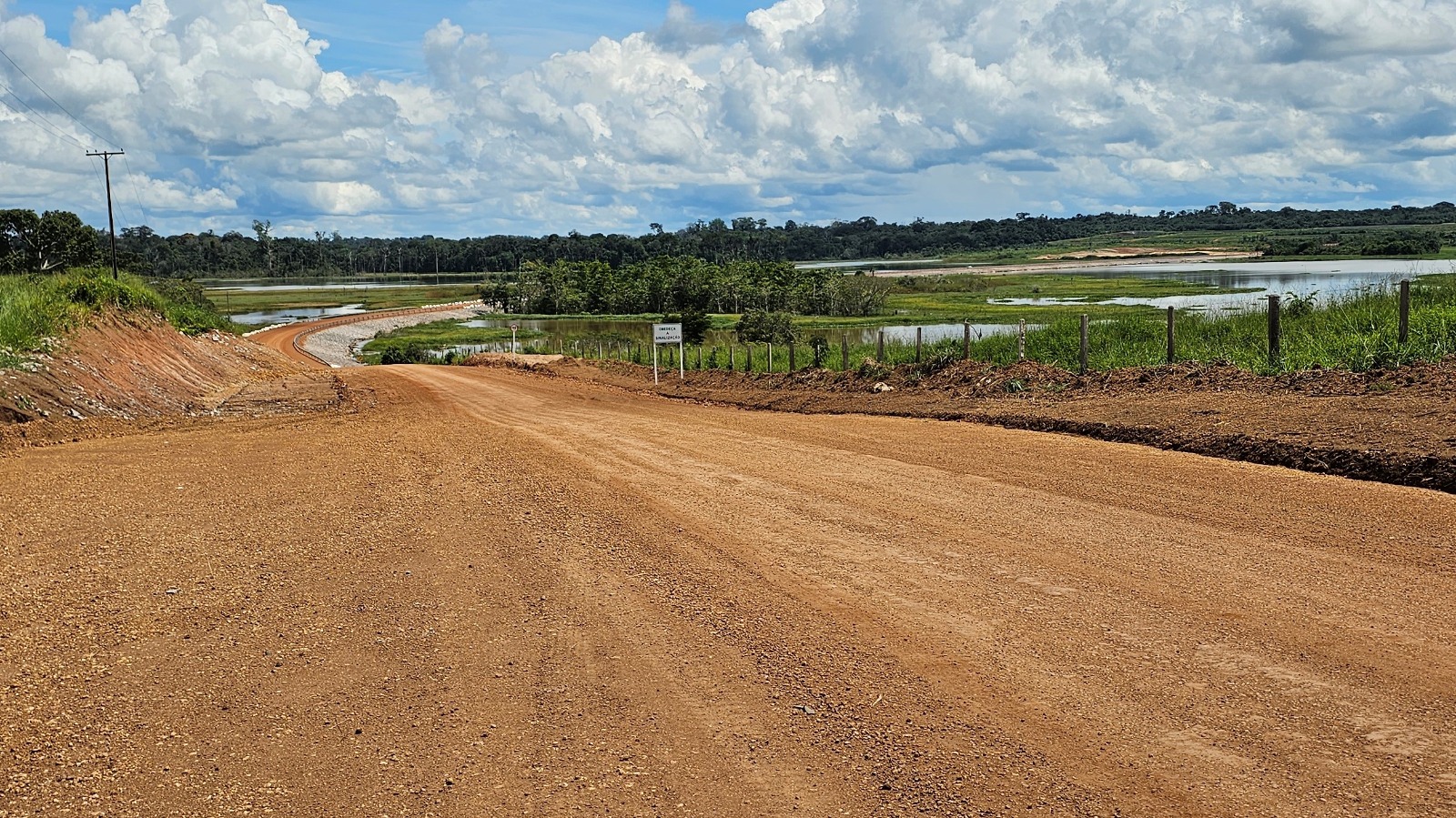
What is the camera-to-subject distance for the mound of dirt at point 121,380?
1889cm

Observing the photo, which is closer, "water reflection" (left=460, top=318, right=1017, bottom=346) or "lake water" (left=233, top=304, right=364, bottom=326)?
"water reflection" (left=460, top=318, right=1017, bottom=346)

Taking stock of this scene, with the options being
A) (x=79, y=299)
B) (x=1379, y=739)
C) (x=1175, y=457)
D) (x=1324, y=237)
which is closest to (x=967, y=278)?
(x=1324, y=237)

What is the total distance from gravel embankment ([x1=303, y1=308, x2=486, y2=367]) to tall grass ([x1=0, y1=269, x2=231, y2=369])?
2771 cm

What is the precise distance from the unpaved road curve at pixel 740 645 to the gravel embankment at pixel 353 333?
51.8 metres

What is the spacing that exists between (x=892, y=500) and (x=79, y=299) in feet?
82.1

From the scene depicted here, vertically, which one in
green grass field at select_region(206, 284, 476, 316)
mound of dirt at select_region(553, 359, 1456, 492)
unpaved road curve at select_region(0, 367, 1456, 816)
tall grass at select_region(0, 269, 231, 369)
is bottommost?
unpaved road curve at select_region(0, 367, 1456, 816)

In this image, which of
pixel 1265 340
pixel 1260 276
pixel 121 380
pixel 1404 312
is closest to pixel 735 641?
pixel 1404 312

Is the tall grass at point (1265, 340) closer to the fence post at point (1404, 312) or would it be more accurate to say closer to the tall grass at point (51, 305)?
the fence post at point (1404, 312)

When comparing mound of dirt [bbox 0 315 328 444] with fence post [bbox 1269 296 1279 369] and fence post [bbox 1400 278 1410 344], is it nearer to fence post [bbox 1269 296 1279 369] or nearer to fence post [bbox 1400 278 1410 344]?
fence post [bbox 1269 296 1279 369]

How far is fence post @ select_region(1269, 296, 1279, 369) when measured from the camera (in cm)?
1880

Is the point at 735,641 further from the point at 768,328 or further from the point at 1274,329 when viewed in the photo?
the point at 768,328

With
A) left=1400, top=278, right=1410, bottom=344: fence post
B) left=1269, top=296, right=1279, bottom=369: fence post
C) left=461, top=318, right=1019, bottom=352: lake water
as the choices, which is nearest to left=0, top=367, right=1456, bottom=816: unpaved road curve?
left=1400, top=278, right=1410, bottom=344: fence post

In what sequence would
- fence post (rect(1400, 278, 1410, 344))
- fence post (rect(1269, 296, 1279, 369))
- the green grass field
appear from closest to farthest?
fence post (rect(1400, 278, 1410, 344)), fence post (rect(1269, 296, 1279, 369)), the green grass field

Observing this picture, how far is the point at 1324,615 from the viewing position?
742 cm
